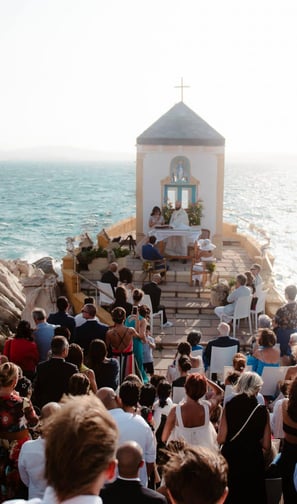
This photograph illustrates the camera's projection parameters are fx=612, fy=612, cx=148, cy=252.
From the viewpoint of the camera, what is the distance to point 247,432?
198 inches

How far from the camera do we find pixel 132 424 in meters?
5.04

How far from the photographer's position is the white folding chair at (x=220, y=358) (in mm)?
8555

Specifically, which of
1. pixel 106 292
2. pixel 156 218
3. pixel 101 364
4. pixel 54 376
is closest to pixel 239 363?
pixel 101 364

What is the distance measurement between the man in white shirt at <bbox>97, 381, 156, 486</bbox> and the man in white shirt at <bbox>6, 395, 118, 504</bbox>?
93.3 inches

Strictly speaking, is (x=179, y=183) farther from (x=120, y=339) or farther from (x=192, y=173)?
(x=120, y=339)

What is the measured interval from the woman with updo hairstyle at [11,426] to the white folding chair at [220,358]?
151 inches

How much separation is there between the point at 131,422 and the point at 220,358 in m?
3.81

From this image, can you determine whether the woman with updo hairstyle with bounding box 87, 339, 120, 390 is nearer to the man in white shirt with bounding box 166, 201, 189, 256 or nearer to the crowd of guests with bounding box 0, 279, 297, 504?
the crowd of guests with bounding box 0, 279, 297, 504

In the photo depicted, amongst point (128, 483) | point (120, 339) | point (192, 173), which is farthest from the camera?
point (192, 173)

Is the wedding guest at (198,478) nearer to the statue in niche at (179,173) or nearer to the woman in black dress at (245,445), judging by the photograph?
the woman in black dress at (245,445)

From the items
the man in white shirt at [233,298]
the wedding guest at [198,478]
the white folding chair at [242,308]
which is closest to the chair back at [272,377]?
the man in white shirt at [233,298]

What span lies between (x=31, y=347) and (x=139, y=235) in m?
9.91

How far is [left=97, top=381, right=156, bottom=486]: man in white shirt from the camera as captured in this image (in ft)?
16.5

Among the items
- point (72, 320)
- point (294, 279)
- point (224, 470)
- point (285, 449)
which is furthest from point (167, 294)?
point (294, 279)
